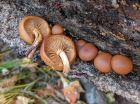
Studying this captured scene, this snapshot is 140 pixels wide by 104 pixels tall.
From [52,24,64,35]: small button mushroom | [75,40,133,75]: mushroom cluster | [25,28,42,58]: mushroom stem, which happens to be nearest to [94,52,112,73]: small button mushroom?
[75,40,133,75]: mushroom cluster

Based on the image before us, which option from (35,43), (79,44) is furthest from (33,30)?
(79,44)

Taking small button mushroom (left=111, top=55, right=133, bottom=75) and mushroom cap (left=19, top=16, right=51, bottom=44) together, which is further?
mushroom cap (left=19, top=16, right=51, bottom=44)

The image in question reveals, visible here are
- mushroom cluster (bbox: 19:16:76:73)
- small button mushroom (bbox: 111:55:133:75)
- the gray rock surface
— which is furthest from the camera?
mushroom cluster (bbox: 19:16:76:73)

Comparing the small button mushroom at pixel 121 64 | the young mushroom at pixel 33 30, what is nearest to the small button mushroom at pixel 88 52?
the small button mushroom at pixel 121 64

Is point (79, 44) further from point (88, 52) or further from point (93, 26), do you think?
point (93, 26)

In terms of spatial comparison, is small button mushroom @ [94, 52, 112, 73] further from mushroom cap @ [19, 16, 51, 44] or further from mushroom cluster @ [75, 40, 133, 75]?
mushroom cap @ [19, 16, 51, 44]

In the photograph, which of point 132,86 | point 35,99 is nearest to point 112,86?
point 132,86

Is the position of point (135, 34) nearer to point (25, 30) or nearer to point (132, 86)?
point (132, 86)

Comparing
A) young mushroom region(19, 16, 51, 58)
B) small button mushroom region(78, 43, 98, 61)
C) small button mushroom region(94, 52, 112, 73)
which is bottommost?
small button mushroom region(94, 52, 112, 73)
